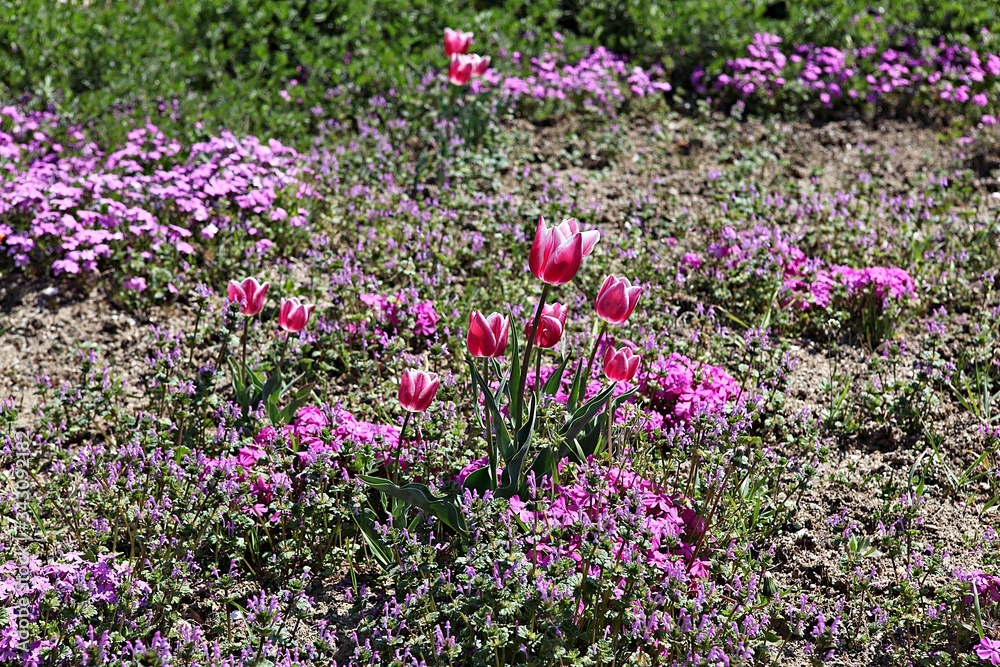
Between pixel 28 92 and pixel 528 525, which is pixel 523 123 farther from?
pixel 528 525

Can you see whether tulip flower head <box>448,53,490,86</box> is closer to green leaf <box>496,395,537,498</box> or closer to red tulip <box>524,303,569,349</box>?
red tulip <box>524,303,569,349</box>

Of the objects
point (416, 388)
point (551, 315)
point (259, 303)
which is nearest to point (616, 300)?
point (551, 315)

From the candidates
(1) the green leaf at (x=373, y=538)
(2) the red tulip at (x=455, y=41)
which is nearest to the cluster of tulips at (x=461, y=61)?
(2) the red tulip at (x=455, y=41)

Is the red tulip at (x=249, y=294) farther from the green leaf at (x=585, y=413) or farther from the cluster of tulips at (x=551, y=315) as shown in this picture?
the green leaf at (x=585, y=413)

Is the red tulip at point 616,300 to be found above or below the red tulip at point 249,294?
above

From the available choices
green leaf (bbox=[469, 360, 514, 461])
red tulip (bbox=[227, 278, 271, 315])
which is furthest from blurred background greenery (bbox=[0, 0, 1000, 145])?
green leaf (bbox=[469, 360, 514, 461])

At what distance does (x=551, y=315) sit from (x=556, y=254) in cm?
50

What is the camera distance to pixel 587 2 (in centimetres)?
755

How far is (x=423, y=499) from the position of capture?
3.03 m

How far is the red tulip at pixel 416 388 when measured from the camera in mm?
3059

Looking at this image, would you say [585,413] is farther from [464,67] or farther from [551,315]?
[464,67]

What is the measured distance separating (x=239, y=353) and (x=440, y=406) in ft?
3.61

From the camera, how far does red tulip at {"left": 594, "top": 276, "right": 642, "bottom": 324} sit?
288 centimetres

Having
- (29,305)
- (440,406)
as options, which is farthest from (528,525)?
(29,305)
